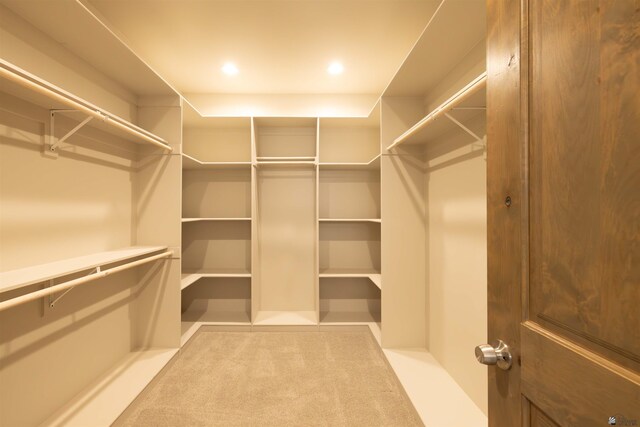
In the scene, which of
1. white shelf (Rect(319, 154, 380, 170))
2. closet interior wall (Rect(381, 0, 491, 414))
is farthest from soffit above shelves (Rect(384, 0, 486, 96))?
white shelf (Rect(319, 154, 380, 170))

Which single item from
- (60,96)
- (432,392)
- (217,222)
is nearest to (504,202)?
(432,392)

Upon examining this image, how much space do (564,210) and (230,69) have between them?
2733mm

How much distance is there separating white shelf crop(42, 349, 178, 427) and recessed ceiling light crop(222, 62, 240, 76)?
94.6 inches

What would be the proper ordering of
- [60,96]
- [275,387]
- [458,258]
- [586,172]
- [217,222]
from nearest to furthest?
1. [586,172]
2. [60,96]
3. [458,258]
4. [275,387]
5. [217,222]

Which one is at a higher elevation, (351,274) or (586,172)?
(586,172)

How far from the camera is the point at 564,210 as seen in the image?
0.54 meters

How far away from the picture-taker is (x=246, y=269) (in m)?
3.13

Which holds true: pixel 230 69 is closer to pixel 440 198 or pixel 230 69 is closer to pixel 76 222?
pixel 76 222

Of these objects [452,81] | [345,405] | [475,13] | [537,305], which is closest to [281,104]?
[452,81]

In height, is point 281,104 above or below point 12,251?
above

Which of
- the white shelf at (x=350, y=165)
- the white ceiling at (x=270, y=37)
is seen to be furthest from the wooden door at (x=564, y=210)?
the white shelf at (x=350, y=165)

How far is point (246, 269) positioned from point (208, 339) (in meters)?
0.76

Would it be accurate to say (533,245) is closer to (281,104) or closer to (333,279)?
(333,279)

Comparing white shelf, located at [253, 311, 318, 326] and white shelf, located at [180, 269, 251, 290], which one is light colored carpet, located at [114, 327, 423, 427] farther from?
white shelf, located at [180, 269, 251, 290]
